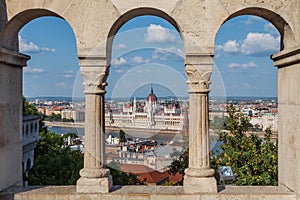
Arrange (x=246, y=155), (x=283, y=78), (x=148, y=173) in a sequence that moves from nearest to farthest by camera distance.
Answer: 1. (x=283, y=78)
2. (x=246, y=155)
3. (x=148, y=173)

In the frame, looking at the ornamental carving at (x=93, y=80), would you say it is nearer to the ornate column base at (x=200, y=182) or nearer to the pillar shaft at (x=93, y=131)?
the pillar shaft at (x=93, y=131)

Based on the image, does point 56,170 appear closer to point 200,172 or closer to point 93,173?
point 93,173

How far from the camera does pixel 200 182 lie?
5.41 m

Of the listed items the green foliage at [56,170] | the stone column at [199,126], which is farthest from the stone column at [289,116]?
the green foliage at [56,170]

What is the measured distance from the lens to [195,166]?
5473mm

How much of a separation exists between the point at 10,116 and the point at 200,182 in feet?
10.7

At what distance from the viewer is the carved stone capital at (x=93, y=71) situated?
5.50 metres

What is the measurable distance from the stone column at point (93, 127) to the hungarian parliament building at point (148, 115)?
229cm

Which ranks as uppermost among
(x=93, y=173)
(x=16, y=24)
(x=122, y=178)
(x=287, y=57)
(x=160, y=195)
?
(x=16, y=24)

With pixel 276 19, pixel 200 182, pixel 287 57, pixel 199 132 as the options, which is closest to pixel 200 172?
pixel 200 182

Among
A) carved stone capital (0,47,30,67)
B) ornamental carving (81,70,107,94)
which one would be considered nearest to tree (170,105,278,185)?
ornamental carving (81,70,107,94)

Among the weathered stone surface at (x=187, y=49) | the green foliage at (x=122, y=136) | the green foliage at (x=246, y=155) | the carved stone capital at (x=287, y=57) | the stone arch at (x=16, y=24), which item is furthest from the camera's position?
the green foliage at (x=122, y=136)

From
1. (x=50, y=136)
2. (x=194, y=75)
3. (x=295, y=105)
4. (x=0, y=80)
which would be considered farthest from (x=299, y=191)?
(x=50, y=136)

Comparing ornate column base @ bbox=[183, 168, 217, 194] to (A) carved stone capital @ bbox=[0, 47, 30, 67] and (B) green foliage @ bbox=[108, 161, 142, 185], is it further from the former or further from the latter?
(B) green foliage @ bbox=[108, 161, 142, 185]
